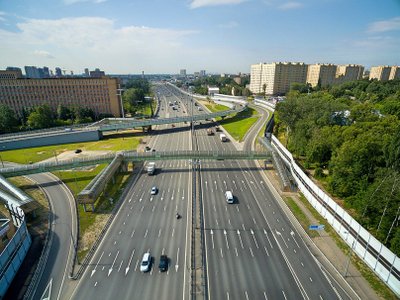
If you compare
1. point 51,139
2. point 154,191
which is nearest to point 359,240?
point 154,191

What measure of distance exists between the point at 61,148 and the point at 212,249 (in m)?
78.2

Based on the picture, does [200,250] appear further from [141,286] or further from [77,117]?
[77,117]

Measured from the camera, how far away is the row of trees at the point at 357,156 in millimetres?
35406

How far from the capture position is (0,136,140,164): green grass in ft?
257

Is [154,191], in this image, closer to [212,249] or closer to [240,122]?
[212,249]

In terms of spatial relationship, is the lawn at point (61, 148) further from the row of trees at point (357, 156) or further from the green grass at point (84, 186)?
the row of trees at point (357, 156)

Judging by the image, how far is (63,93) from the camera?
130375 mm

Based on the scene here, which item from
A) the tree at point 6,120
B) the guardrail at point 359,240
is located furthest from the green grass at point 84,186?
Answer: the tree at point 6,120

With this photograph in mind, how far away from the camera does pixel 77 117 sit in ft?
394

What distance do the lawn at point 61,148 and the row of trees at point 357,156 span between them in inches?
2400

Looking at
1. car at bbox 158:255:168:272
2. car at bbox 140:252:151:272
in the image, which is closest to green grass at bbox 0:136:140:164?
car at bbox 140:252:151:272

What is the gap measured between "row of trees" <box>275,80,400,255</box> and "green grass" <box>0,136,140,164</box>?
61.0 metres

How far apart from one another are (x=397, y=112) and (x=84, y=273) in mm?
112353

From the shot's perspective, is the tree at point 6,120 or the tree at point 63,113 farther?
the tree at point 63,113
